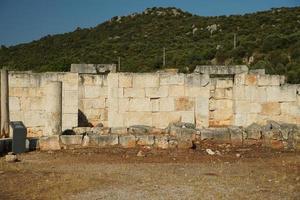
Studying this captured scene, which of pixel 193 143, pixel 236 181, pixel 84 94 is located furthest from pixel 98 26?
pixel 236 181

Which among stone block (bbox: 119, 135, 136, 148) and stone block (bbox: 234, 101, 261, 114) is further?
stone block (bbox: 234, 101, 261, 114)

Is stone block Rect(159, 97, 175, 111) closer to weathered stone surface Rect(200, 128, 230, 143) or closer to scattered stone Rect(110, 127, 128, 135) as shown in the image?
scattered stone Rect(110, 127, 128, 135)

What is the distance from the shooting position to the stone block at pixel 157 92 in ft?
60.8

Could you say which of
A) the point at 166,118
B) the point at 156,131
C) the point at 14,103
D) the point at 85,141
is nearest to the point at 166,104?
the point at 166,118

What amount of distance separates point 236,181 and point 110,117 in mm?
9071

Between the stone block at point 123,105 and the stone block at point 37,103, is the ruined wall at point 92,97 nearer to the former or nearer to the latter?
the stone block at point 123,105

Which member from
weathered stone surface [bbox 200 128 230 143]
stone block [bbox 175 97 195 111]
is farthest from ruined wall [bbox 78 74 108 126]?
weathered stone surface [bbox 200 128 230 143]

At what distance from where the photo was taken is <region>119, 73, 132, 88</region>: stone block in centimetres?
1848

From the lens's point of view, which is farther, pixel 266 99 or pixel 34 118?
pixel 34 118

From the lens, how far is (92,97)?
19.1 metres

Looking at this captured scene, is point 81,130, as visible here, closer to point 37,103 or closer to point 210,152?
point 37,103

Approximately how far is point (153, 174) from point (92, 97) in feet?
28.1

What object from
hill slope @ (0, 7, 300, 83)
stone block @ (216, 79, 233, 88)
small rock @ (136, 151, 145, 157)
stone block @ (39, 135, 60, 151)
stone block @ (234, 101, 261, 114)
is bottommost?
small rock @ (136, 151, 145, 157)

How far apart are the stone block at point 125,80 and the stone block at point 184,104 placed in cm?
191
